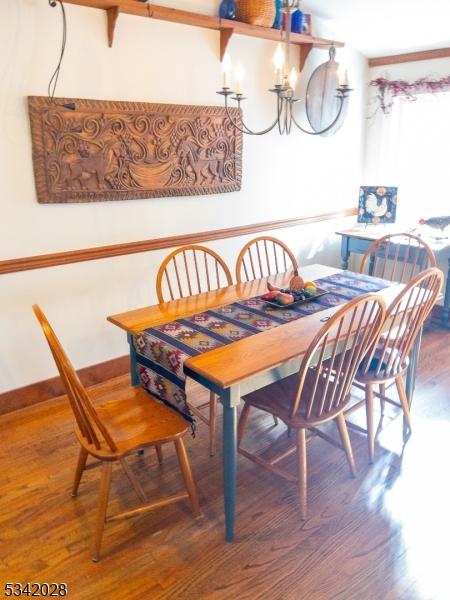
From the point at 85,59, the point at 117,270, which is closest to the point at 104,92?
the point at 85,59

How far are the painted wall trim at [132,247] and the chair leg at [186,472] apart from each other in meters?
1.35

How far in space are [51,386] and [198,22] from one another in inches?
90.4

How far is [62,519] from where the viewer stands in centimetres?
202

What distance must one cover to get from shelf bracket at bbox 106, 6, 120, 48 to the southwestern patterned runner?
5.18ft

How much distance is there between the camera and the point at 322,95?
3686mm

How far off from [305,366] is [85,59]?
78.7 inches

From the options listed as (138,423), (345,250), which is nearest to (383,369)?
(138,423)

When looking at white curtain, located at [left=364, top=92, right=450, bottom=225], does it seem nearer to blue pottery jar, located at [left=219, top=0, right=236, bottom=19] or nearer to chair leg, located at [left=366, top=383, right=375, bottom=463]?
blue pottery jar, located at [left=219, top=0, right=236, bottom=19]

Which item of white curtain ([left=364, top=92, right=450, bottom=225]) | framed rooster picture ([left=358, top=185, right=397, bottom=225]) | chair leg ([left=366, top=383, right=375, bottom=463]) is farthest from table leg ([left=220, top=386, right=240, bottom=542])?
white curtain ([left=364, top=92, right=450, bottom=225])

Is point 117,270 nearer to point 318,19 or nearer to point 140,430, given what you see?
point 140,430

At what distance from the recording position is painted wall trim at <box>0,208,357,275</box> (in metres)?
2.63

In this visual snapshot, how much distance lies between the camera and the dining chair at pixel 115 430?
165cm

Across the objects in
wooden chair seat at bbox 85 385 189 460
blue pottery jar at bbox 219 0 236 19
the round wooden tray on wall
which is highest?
blue pottery jar at bbox 219 0 236 19

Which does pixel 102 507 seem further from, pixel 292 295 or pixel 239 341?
pixel 292 295
